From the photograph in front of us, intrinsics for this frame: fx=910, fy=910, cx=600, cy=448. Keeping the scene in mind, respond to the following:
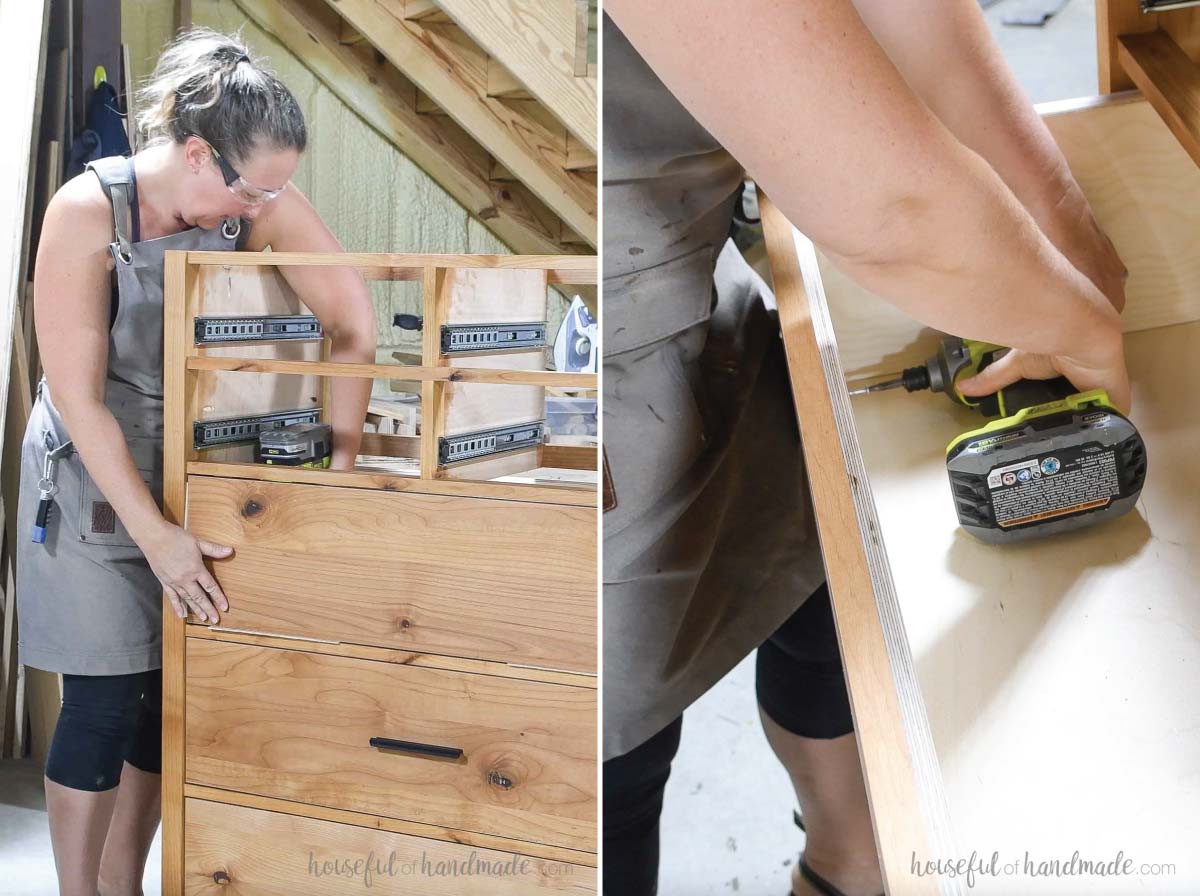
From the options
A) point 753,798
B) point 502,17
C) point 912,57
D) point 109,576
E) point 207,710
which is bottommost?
point 753,798

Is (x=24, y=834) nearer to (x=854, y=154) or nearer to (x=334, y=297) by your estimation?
(x=334, y=297)

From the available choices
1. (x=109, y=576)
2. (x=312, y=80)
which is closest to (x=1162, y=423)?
(x=312, y=80)

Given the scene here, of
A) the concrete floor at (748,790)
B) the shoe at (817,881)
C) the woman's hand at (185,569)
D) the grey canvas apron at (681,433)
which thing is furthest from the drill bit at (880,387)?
the concrete floor at (748,790)

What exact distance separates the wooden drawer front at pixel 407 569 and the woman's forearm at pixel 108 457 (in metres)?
0.03

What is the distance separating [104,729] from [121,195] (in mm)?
392

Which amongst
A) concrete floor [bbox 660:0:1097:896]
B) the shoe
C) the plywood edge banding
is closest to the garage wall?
the plywood edge banding

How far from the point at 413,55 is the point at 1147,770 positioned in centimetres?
65

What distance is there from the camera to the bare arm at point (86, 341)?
63cm

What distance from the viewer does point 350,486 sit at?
2.19 feet

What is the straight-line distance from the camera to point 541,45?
2.15 ft

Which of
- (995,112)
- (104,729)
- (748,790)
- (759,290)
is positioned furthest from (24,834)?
(748,790)

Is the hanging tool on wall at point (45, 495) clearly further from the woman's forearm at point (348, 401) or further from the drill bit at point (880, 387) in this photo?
the drill bit at point (880, 387)

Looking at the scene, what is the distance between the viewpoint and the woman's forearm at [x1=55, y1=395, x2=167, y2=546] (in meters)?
0.64

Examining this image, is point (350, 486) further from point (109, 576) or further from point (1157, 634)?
point (1157, 634)
